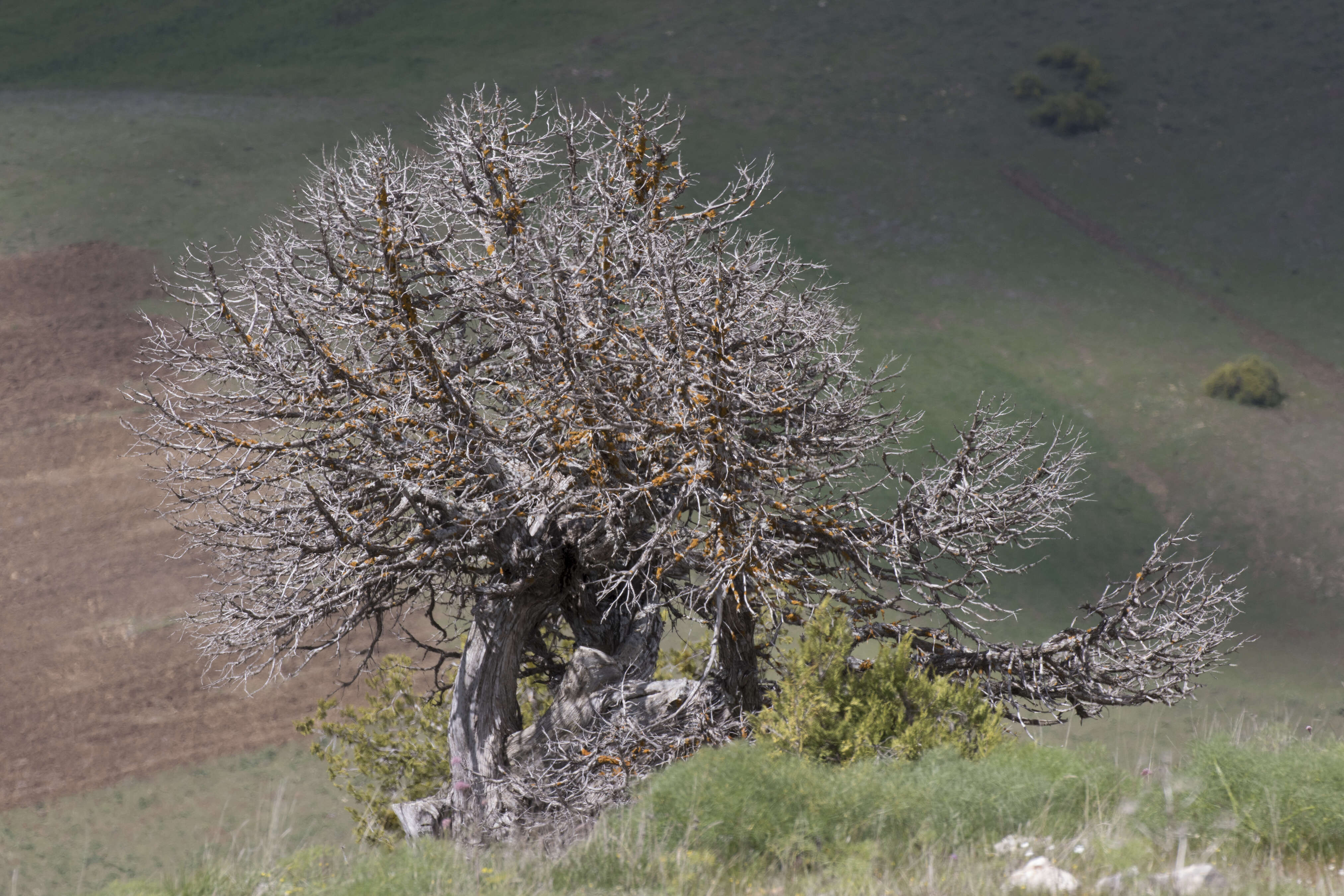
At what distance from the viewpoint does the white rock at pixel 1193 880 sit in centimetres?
401

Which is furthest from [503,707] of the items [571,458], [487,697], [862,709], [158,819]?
[158,819]

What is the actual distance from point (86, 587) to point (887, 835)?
→ 54.5ft

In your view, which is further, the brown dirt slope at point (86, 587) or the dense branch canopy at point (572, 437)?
the brown dirt slope at point (86, 587)

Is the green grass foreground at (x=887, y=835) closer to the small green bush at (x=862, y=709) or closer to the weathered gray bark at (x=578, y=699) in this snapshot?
the small green bush at (x=862, y=709)

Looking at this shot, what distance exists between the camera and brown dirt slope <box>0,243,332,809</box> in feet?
49.3

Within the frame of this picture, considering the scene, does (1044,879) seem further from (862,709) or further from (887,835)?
(862,709)

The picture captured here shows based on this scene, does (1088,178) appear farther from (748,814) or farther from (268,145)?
(748,814)

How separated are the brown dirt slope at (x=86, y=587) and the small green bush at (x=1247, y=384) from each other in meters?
20.8

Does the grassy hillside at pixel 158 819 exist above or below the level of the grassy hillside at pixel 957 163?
below

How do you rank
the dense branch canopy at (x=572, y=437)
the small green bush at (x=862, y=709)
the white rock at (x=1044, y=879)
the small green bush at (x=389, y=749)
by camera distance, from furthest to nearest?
1. the small green bush at (x=389, y=749)
2. the dense branch canopy at (x=572, y=437)
3. the small green bush at (x=862, y=709)
4. the white rock at (x=1044, y=879)

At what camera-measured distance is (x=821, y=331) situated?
796 centimetres

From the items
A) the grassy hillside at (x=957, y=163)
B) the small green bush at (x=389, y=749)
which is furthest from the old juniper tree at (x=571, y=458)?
the grassy hillside at (x=957, y=163)

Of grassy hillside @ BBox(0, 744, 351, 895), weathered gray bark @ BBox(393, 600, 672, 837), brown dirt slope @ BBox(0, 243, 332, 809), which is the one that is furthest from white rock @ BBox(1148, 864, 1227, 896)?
brown dirt slope @ BBox(0, 243, 332, 809)

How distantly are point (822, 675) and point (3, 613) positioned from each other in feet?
51.2
